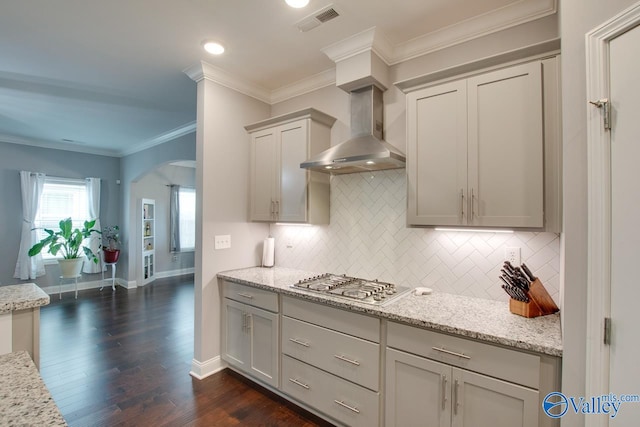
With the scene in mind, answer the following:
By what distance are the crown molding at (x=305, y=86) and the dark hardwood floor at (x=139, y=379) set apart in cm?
286

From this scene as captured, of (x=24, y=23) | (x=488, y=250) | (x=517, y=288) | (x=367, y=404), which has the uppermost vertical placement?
(x=24, y=23)

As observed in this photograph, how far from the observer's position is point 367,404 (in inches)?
76.4

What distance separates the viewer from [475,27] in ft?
7.19

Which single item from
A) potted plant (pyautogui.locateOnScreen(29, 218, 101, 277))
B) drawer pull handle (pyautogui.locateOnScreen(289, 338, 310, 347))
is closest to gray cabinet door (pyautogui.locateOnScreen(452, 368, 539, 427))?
drawer pull handle (pyautogui.locateOnScreen(289, 338, 310, 347))

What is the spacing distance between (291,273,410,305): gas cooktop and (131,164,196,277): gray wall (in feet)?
19.0

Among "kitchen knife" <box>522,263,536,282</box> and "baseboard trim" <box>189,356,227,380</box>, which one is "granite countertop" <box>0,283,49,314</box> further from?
"kitchen knife" <box>522,263,536,282</box>

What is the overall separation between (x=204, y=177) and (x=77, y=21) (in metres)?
1.40

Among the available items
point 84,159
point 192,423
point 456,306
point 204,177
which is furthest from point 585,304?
point 84,159

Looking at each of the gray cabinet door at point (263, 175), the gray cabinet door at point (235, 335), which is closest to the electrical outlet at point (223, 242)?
the gray cabinet door at point (263, 175)

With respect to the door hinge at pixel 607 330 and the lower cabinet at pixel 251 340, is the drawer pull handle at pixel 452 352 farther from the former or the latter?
the lower cabinet at pixel 251 340

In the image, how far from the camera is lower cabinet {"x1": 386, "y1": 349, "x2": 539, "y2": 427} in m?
1.47

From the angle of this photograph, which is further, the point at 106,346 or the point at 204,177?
the point at 106,346

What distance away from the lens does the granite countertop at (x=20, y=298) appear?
3.99 ft

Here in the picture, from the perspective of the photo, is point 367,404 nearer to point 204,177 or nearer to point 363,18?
point 204,177
